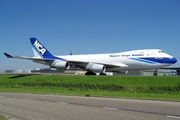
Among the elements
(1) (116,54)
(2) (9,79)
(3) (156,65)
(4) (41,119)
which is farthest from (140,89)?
(2) (9,79)

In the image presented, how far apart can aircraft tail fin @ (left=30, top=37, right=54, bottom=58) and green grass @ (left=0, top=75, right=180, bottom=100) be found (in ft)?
22.8

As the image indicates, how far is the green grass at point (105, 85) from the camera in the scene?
17.7 metres

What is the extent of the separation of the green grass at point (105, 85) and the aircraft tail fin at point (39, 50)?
22.8 ft

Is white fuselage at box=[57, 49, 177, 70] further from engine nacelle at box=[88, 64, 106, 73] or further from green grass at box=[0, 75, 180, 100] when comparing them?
green grass at box=[0, 75, 180, 100]

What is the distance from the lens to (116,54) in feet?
98.0

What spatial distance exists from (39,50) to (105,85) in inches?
782

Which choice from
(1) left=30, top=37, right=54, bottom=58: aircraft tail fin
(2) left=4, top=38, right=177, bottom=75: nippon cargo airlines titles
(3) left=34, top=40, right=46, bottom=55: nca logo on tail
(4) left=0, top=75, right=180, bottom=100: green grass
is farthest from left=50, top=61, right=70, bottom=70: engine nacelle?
(3) left=34, top=40, right=46, bottom=55: nca logo on tail

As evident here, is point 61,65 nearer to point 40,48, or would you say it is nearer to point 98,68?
point 98,68

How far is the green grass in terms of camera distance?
17703mm

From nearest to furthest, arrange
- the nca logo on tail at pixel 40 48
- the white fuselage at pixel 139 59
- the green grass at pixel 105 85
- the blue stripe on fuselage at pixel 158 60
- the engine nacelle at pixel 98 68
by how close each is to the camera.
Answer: the green grass at pixel 105 85, the blue stripe on fuselage at pixel 158 60, the white fuselage at pixel 139 59, the engine nacelle at pixel 98 68, the nca logo on tail at pixel 40 48

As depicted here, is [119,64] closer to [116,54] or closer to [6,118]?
[116,54]

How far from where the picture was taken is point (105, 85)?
69.5 feet

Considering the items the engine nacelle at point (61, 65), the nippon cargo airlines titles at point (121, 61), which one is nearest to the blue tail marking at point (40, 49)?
the nippon cargo airlines titles at point (121, 61)

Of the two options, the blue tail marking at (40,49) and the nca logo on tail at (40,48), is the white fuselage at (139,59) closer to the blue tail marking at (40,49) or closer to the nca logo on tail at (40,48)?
the blue tail marking at (40,49)
